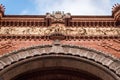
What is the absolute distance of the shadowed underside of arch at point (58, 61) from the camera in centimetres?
1142

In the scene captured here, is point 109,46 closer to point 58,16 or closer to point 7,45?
point 58,16

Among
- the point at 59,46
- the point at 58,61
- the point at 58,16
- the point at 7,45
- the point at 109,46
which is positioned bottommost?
the point at 58,61

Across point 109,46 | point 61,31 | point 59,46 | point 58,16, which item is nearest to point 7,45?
point 59,46

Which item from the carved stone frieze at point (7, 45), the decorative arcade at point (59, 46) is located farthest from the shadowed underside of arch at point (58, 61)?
the carved stone frieze at point (7, 45)

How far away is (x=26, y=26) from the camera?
13320 millimetres

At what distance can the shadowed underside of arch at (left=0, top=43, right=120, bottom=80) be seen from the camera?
1142cm

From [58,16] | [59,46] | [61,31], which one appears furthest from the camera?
[58,16]

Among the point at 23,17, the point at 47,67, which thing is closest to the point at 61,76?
the point at 47,67

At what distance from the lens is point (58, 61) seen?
1201 cm

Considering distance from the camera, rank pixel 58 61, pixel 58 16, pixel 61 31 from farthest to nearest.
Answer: pixel 58 16, pixel 61 31, pixel 58 61

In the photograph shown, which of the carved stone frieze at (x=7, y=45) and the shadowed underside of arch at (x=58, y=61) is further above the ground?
the carved stone frieze at (x=7, y=45)

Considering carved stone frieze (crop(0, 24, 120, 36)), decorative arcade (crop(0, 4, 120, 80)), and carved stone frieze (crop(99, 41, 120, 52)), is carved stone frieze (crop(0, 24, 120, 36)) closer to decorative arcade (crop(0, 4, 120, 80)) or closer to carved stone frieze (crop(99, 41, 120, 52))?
decorative arcade (crop(0, 4, 120, 80))

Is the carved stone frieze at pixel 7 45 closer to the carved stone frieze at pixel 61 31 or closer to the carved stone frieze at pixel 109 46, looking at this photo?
the carved stone frieze at pixel 61 31

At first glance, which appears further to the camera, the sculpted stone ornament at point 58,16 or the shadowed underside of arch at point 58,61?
the sculpted stone ornament at point 58,16
